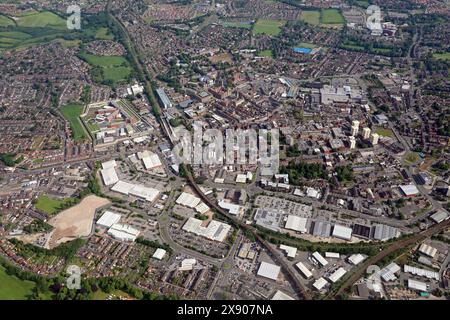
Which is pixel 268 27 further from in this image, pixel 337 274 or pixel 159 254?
pixel 337 274

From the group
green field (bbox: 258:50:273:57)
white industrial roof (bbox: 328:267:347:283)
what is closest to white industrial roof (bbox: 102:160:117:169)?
white industrial roof (bbox: 328:267:347:283)

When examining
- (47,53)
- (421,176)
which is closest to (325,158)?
(421,176)

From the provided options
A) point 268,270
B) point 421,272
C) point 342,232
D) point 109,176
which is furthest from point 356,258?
point 109,176

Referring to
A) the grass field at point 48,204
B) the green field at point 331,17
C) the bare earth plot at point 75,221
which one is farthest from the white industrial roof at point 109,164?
the green field at point 331,17

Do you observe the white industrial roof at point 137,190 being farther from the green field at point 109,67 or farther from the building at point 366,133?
the green field at point 109,67

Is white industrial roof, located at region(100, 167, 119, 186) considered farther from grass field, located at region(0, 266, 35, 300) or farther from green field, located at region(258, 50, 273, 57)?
green field, located at region(258, 50, 273, 57)

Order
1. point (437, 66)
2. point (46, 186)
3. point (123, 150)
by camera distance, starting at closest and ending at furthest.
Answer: point (46, 186) < point (123, 150) < point (437, 66)
